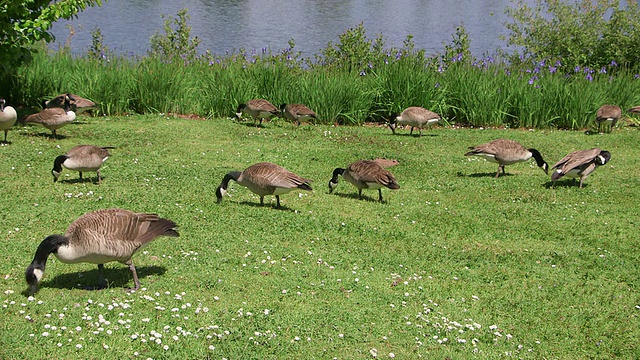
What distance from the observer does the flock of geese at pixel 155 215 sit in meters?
7.17

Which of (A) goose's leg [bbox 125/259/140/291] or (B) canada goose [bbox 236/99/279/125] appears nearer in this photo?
(A) goose's leg [bbox 125/259/140/291]

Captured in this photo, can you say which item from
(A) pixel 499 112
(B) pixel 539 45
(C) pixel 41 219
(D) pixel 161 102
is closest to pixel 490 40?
(B) pixel 539 45

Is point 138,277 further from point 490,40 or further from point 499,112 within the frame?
point 490,40

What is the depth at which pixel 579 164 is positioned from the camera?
42.8ft

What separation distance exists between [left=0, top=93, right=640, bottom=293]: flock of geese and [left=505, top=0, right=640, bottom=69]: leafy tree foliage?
6694mm

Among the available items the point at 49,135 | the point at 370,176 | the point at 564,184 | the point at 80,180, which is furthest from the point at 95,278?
the point at 564,184

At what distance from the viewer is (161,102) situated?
63.0 feet

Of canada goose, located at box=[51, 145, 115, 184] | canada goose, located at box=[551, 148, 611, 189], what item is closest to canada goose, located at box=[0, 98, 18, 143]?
canada goose, located at box=[51, 145, 115, 184]

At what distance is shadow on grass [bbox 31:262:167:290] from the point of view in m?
7.64

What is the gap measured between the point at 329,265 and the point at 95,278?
2.97 m

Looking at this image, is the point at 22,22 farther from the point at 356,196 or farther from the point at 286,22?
the point at 286,22

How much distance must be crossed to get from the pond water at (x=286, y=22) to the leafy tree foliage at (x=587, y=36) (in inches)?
226

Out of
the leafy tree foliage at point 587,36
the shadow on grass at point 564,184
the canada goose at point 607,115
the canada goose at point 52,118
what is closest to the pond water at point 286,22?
the leafy tree foliage at point 587,36

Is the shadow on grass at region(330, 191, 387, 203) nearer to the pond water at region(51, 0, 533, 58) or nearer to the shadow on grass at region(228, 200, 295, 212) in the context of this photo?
the shadow on grass at region(228, 200, 295, 212)
